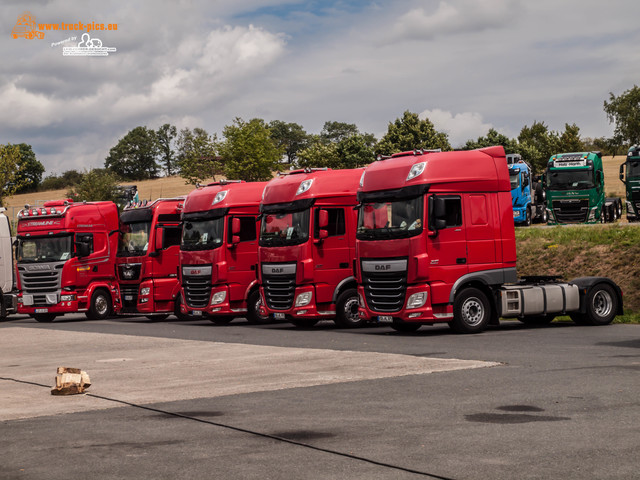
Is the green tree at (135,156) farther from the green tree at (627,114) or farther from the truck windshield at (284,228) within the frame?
the truck windshield at (284,228)

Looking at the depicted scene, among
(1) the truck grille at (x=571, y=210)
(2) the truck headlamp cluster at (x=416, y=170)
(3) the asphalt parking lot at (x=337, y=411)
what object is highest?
(1) the truck grille at (x=571, y=210)

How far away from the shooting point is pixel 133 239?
93.5ft

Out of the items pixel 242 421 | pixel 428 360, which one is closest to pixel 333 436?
pixel 242 421

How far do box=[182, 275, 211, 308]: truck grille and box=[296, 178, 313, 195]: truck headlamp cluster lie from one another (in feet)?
13.8

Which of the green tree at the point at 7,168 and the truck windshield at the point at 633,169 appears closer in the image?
the truck windshield at the point at 633,169

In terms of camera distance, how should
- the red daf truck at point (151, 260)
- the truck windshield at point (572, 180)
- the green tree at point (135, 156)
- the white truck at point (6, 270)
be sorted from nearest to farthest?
the red daf truck at point (151, 260), the white truck at point (6, 270), the truck windshield at point (572, 180), the green tree at point (135, 156)

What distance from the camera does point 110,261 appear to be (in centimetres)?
2984

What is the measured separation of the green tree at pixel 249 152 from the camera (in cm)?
8725

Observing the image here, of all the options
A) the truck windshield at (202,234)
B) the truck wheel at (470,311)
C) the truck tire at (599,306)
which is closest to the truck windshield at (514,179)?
the truck windshield at (202,234)

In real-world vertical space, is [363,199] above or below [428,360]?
above

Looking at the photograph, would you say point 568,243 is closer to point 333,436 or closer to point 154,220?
point 154,220

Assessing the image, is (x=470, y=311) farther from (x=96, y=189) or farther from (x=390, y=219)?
(x=96, y=189)

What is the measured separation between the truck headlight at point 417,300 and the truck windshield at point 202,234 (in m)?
7.35

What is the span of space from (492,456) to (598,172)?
38.8 metres
